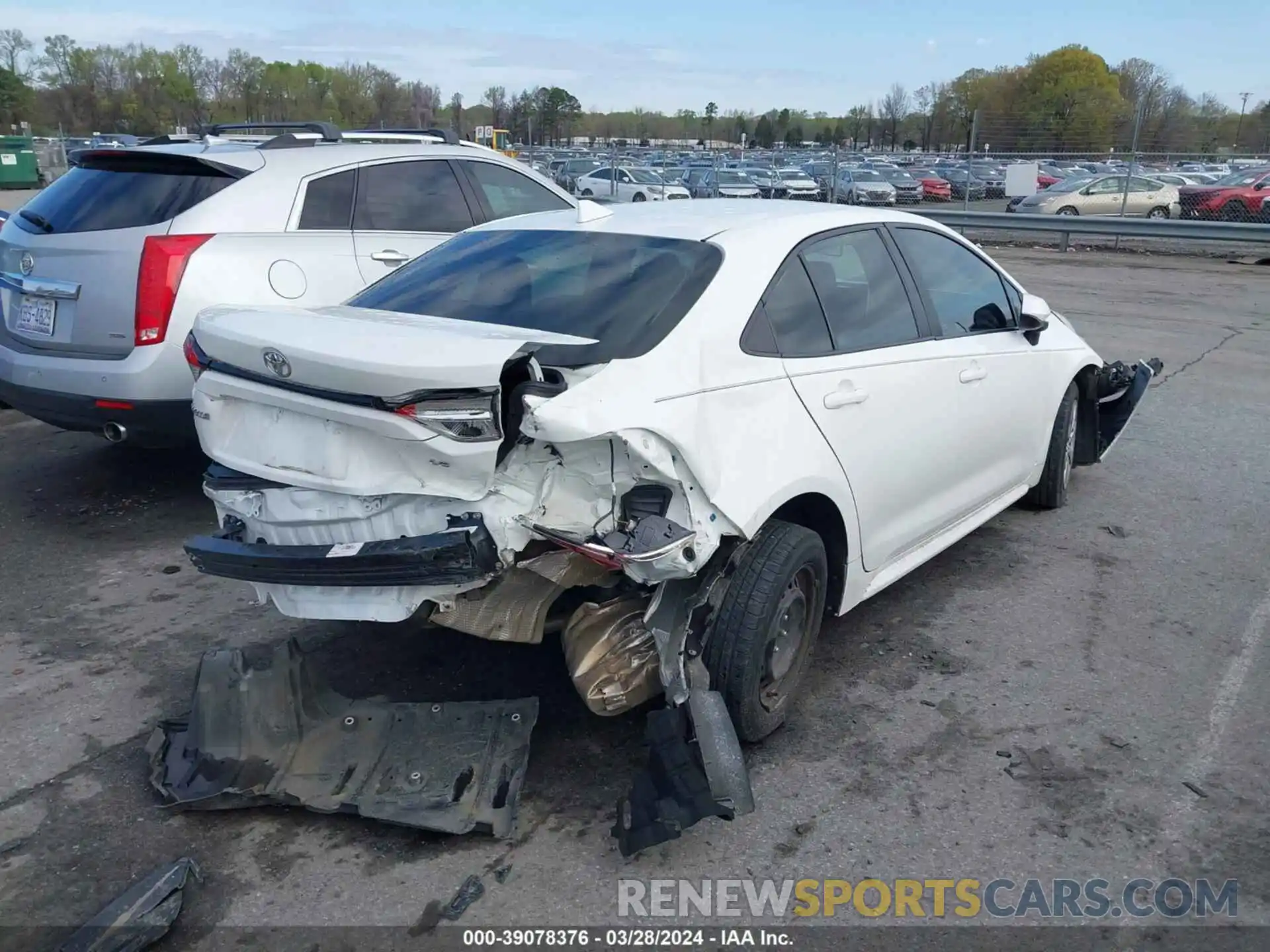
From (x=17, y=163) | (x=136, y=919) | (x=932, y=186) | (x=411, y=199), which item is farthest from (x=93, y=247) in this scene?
(x=17, y=163)

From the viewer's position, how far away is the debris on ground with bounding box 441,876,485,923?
2686 mm

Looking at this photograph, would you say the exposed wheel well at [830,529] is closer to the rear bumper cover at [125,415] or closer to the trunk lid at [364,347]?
the trunk lid at [364,347]

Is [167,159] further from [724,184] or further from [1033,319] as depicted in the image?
[724,184]

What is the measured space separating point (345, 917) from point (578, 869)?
2.00 ft

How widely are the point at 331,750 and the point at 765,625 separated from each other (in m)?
1.37

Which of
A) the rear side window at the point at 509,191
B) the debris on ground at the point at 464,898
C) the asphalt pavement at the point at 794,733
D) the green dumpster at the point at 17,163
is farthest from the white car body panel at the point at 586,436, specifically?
the green dumpster at the point at 17,163

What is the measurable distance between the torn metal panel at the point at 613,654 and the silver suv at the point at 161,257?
2.77m

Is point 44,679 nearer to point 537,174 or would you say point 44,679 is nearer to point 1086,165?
point 537,174

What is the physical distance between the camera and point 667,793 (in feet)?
Result: 9.46

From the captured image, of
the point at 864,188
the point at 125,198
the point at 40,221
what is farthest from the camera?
the point at 864,188

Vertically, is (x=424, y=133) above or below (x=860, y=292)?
above

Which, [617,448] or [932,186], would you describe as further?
[932,186]

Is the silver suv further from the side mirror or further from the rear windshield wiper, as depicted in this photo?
the side mirror

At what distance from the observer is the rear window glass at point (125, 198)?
5195mm
